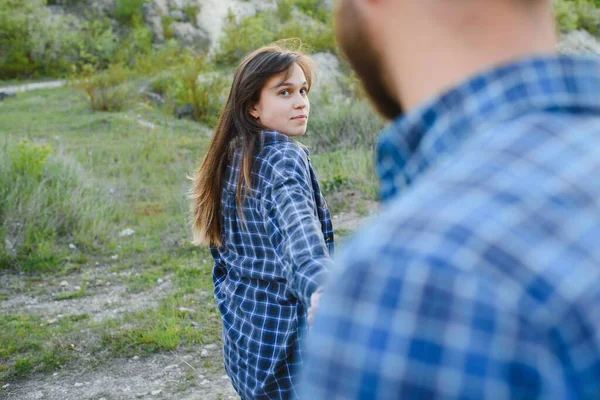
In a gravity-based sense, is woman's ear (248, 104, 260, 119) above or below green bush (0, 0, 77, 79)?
above

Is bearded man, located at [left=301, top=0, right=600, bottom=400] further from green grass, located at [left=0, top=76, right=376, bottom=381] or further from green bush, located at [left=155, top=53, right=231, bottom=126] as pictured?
green bush, located at [left=155, top=53, right=231, bottom=126]

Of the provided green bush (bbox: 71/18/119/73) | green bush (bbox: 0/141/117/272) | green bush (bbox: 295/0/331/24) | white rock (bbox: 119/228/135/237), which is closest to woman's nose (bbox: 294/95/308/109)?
green bush (bbox: 0/141/117/272)

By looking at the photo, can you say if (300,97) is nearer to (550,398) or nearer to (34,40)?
(550,398)

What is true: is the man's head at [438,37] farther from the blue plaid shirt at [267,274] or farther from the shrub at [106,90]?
the shrub at [106,90]

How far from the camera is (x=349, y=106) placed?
37.2ft

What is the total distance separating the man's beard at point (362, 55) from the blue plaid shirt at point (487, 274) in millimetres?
188

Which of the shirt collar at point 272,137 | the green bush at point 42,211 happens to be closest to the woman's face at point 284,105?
the shirt collar at point 272,137

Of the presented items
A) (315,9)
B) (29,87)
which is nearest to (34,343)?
(29,87)

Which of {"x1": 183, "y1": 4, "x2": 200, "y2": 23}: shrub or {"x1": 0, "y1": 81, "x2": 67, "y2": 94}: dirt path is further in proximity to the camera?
{"x1": 183, "y1": 4, "x2": 200, "y2": 23}: shrub

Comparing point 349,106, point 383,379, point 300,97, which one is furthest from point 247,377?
point 349,106

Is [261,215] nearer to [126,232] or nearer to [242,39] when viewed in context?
[126,232]

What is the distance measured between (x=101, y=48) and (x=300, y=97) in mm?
19731

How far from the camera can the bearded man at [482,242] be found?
626 millimetres

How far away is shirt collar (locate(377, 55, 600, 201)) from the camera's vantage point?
751 millimetres
